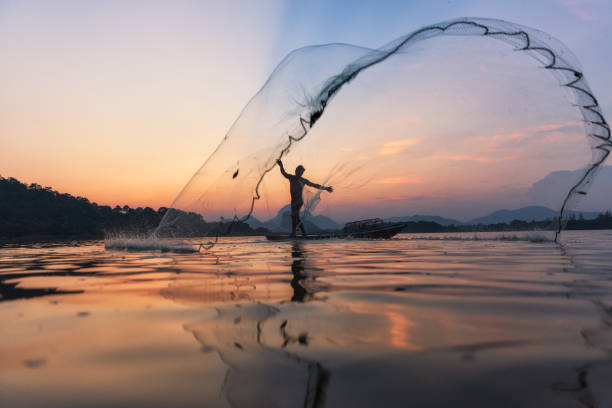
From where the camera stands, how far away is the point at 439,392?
62.9 inches

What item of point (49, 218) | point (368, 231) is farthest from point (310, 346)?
point (49, 218)

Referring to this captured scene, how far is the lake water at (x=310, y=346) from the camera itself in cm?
159

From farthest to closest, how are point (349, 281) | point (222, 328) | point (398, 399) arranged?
1. point (349, 281)
2. point (222, 328)
3. point (398, 399)

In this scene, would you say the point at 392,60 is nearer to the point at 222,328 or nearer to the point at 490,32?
the point at 490,32

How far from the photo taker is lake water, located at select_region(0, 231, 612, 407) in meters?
1.59

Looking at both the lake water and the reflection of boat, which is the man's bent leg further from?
the lake water

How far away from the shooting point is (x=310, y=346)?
87.6 inches

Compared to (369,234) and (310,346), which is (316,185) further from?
(369,234)

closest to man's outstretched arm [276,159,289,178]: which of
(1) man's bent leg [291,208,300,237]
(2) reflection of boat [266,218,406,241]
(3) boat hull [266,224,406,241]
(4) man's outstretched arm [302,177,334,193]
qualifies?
(4) man's outstretched arm [302,177,334,193]

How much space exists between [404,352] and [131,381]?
1.35 metres

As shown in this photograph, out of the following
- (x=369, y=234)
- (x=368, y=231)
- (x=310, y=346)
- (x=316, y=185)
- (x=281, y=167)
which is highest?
(x=281, y=167)

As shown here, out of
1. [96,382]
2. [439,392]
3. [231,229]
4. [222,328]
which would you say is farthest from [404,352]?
[231,229]

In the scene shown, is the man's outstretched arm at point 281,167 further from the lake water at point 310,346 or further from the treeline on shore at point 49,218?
the treeline on shore at point 49,218


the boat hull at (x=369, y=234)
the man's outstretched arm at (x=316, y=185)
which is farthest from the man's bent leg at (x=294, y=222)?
the man's outstretched arm at (x=316, y=185)
